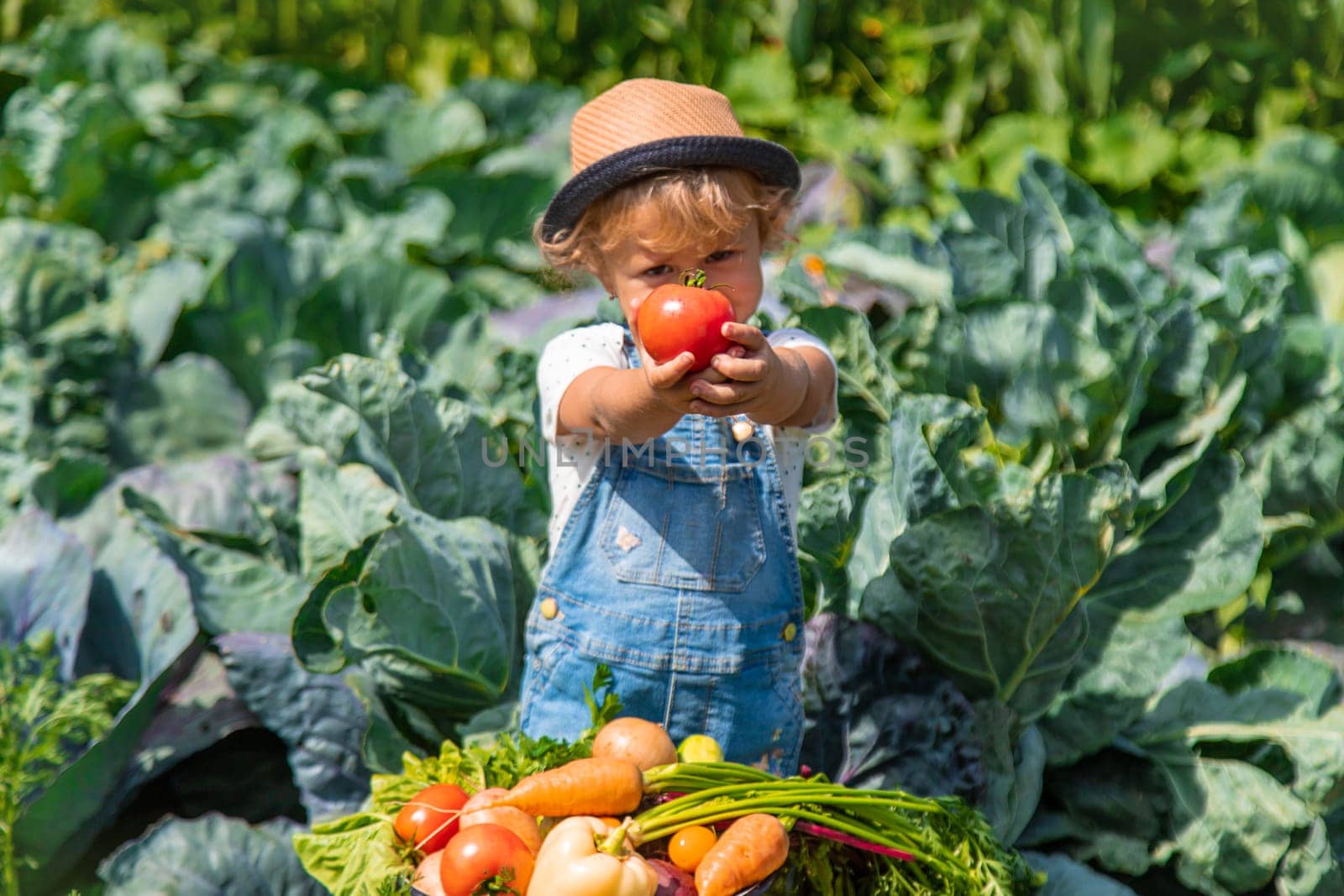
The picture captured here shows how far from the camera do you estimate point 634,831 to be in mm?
1518

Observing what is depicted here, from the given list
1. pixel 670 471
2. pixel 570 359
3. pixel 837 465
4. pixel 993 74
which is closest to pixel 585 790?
pixel 670 471

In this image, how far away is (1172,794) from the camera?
229 centimetres

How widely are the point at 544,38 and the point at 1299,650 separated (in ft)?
14.1

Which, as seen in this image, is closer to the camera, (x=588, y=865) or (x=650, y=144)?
(x=588, y=865)

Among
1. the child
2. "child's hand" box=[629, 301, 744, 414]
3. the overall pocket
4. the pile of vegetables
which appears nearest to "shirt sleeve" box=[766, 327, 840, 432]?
the child

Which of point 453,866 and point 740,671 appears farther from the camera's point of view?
point 740,671

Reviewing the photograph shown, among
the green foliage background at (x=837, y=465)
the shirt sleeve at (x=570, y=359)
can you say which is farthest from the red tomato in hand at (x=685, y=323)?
the green foliage background at (x=837, y=465)

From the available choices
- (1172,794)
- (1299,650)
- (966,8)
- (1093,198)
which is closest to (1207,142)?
(966,8)

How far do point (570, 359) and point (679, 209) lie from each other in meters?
0.27

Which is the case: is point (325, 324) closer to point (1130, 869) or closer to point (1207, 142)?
point (1130, 869)

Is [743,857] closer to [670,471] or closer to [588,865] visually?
[588,865]

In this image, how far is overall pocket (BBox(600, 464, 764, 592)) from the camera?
175cm

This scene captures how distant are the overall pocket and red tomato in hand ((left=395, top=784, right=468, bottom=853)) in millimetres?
367

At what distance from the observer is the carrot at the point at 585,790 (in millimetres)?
1519
